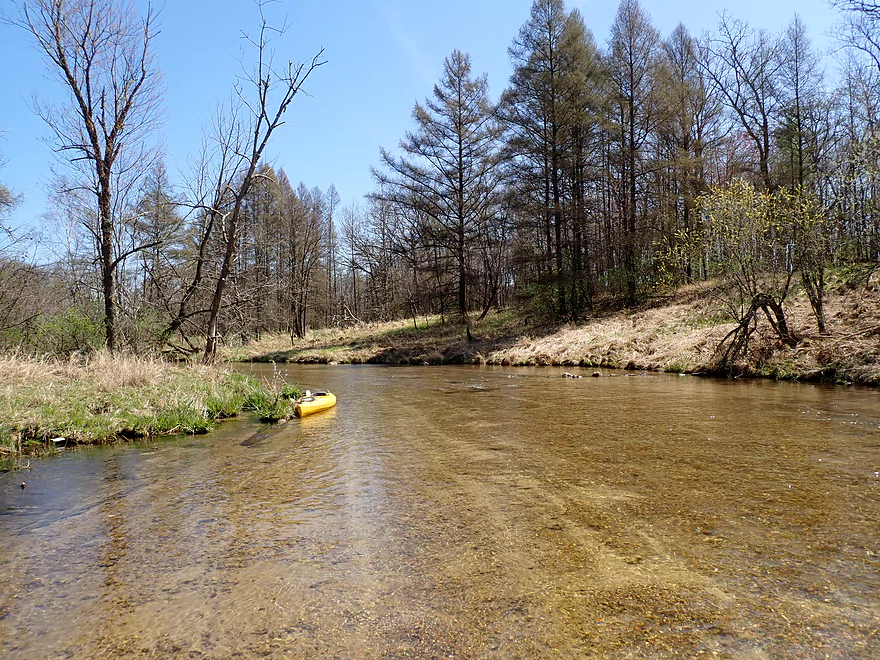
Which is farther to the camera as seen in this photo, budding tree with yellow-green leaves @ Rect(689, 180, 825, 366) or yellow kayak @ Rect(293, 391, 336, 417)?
budding tree with yellow-green leaves @ Rect(689, 180, 825, 366)

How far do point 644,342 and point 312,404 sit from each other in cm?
1152

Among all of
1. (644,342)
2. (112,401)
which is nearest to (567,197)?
(644,342)

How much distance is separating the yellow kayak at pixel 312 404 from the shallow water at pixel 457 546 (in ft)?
5.83

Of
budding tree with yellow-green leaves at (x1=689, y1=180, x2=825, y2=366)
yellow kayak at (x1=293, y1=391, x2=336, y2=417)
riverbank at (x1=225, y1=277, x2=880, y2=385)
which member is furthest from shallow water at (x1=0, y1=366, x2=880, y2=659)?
budding tree with yellow-green leaves at (x1=689, y1=180, x2=825, y2=366)

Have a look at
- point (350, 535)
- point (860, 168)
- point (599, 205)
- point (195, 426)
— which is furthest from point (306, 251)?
point (350, 535)

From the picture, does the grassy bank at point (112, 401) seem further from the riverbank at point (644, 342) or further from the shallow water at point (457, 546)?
the riverbank at point (644, 342)

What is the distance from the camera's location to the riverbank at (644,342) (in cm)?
1115

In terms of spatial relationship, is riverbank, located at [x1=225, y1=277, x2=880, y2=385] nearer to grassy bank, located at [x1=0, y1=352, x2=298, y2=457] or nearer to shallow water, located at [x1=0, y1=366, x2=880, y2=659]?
grassy bank, located at [x1=0, y1=352, x2=298, y2=457]

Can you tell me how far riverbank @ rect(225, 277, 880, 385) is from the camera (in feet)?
36.6

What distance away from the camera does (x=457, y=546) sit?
137 inches

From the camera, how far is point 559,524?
3791mm

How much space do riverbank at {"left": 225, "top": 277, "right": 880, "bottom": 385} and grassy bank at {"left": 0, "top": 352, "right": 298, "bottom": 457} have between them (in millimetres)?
3646

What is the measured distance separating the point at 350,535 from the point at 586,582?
5.60ft

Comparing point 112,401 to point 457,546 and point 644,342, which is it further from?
point 644,342
